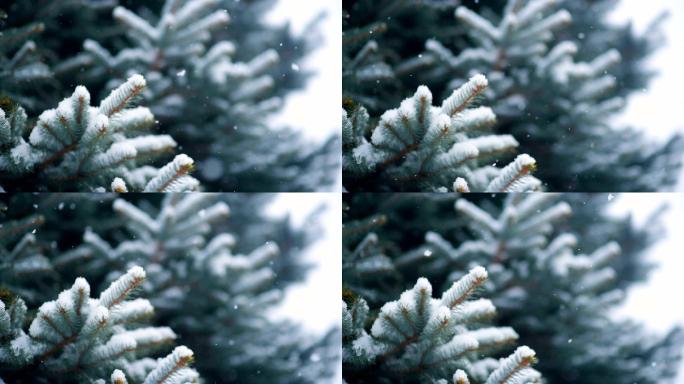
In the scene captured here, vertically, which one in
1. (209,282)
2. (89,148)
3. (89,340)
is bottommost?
(89,340)

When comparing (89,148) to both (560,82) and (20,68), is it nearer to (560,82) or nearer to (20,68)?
(20,68)

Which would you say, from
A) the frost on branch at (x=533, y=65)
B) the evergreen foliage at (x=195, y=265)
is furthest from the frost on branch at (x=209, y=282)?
the frost on branch at (x=533, y=65)

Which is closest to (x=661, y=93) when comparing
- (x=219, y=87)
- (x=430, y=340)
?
(x=430, y=340)

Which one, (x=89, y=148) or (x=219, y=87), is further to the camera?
(x=219, y=87)

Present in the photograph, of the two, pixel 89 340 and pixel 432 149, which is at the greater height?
pixel 432 149

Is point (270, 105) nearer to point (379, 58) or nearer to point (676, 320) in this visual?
point (379, 58)

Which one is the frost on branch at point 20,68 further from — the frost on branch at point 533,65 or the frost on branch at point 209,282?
the frost on branch at point 533,65

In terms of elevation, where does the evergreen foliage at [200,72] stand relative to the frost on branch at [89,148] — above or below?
above
